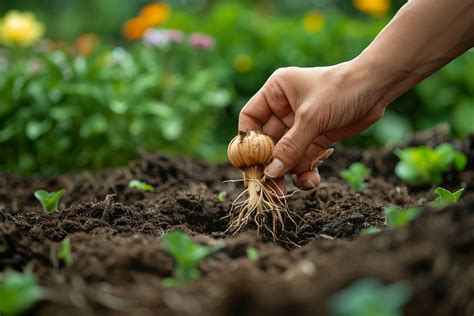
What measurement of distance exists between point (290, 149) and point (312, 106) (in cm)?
17

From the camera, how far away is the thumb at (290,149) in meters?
2.10

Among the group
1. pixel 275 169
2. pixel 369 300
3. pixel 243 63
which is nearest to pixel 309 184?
pixel 275 169

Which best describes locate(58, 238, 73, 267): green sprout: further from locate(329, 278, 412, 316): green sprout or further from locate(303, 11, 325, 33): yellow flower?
locate(303, 11, 325, 33): yellow flower

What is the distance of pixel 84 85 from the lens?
4.35 metres

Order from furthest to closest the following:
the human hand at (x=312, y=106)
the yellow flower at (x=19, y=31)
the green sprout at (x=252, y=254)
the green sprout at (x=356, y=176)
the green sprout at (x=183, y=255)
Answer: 1. the yellow flower at (x=19, y=31)
2. the green sprout at (x=356, y=176)
3. the human hand at (x=312, y=106)
4. the green sprout at (x=252, y=254)
5. the green sprout at (x=183, y=255)

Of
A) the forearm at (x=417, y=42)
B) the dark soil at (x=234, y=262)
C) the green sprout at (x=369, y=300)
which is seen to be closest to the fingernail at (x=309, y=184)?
the dark soil at (x=234, y=262)

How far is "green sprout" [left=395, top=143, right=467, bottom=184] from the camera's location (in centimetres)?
296

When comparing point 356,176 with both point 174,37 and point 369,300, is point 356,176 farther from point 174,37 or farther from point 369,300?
point 174,37

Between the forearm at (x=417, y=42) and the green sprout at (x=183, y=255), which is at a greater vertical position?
the forearm at (x=417, y=42)

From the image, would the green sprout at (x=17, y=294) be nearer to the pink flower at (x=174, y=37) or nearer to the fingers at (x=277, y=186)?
the fingers at (x=277, y=186)

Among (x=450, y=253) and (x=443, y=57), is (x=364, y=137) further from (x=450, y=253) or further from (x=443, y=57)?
(x=450, y=253)

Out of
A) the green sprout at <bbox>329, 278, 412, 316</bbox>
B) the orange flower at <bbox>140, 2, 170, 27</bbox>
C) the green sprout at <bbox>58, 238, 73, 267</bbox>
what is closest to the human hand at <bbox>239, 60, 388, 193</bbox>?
the green sprout at <bbox>58, 238, 73, 267</bbox>

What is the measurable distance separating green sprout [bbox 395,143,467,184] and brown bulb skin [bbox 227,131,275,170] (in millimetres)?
1099

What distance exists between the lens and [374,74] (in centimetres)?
211
